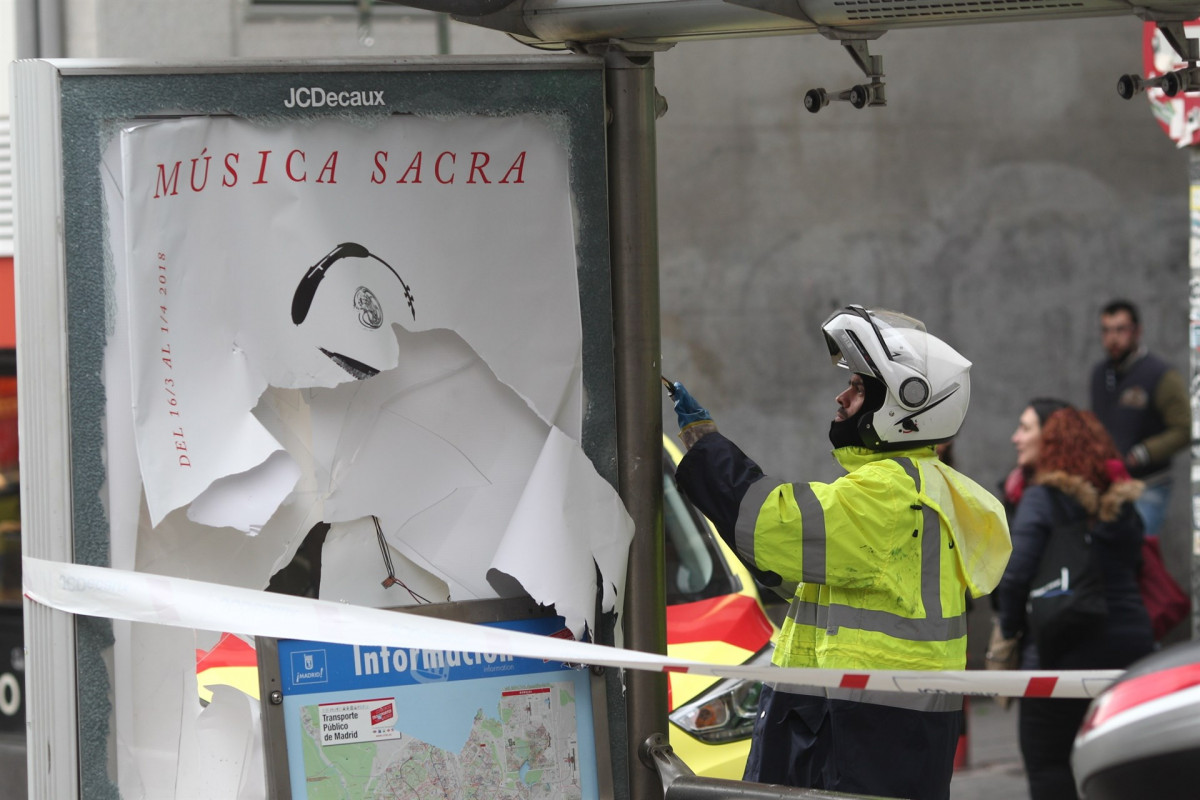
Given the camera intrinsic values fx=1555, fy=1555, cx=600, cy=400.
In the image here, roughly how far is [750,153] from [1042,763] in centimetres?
453

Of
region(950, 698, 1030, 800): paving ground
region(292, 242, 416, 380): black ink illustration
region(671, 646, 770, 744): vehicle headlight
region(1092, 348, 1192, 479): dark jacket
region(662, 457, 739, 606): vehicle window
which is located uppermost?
region(292, 242, 416, 380): black ink illustration

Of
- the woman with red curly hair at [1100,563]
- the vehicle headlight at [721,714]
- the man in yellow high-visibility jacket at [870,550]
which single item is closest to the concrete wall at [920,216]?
the woman with red curly hair at [1100,563]

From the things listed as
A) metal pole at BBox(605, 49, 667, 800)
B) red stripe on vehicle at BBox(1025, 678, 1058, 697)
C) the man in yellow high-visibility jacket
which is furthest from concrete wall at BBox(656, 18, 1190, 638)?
red stripe on vehicle at BBox(1025, 678, 1058, 697)

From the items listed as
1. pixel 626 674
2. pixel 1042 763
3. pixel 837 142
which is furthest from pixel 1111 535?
pixel 837 142

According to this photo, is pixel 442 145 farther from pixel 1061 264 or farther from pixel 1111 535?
pixel 1061 264

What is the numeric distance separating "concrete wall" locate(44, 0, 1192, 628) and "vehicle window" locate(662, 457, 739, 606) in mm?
3498

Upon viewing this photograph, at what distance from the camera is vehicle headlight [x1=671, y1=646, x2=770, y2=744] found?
466 cm

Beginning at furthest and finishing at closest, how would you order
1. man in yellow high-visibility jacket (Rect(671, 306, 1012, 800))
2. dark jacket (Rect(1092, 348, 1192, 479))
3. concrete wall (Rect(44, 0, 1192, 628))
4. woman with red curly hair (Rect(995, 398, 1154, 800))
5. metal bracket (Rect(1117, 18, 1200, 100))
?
concrete wall (Rect(44, 0, 1192, 628)), dark jacket (Rect(1092, 348, 1192, 479)), woman with red curly hair (Rect(995, 398, 1154, 800)), man in yellow high-visibility jacket (Rect(671, 306, 1012, 800)), metal bracket (Rect(1117, 18, 1200, 100))

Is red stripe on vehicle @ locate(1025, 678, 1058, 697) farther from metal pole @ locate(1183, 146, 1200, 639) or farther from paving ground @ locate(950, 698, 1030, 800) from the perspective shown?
paving ground @ locate(950, 698, 1030, 800)

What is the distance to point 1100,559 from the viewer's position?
19.8 feet

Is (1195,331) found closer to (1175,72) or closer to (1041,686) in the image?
(1175,72)

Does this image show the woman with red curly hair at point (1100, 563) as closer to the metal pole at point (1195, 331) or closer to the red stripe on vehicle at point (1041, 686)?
the metal pole at point (1195, 331)

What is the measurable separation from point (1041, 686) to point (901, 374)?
826 mm

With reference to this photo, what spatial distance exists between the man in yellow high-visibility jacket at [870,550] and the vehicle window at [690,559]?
5.25 ft
